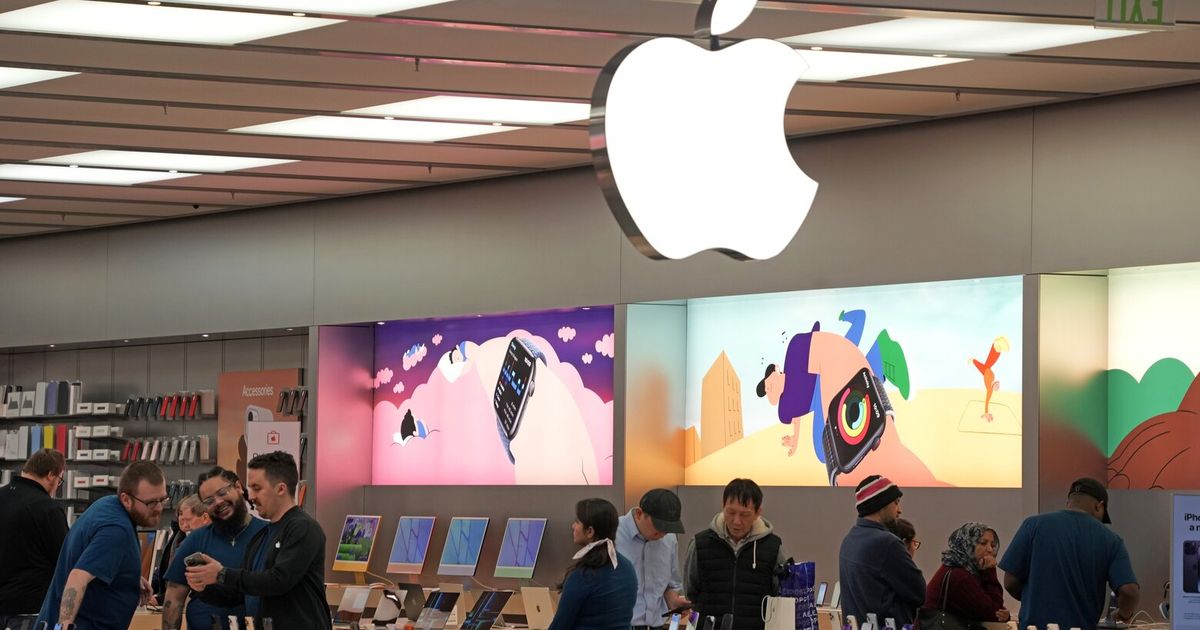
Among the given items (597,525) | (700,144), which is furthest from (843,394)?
(700,144)

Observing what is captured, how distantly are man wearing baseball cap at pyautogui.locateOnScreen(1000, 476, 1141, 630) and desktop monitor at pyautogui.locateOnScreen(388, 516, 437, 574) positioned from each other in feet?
18.5

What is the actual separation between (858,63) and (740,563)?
2983 millimetres

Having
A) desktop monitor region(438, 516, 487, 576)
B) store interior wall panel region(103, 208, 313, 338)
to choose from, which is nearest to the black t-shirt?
desktop monitor region(438, 516, 487, 576)

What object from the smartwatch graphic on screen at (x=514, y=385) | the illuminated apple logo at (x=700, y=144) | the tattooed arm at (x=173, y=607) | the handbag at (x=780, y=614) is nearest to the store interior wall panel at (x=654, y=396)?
the smartwatch graphic on screen at (x=514, y=385)

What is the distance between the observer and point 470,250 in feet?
40.5

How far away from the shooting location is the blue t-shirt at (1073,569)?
26.0 feet

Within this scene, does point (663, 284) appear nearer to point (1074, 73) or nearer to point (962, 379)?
point (962, 379)

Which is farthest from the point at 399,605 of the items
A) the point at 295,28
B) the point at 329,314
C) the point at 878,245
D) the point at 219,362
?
the point at 219,362

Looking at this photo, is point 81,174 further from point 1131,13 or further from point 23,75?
point 1131,13

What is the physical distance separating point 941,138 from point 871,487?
11.7 ft

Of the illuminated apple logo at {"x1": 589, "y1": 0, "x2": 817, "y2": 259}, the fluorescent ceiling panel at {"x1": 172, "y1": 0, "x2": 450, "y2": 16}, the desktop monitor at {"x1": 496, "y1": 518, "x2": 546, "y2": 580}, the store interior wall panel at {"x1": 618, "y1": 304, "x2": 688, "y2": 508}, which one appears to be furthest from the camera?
the desktop monitor at {"x1": 496, "y1": 518, "x2": 546, "y2": 580}

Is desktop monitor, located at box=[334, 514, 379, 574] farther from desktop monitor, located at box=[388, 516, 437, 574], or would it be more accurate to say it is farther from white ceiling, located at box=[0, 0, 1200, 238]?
white ceiling, located at box=[0, 0, 1200, 238]

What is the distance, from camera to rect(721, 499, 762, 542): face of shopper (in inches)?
270

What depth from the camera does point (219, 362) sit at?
47.4 feet
